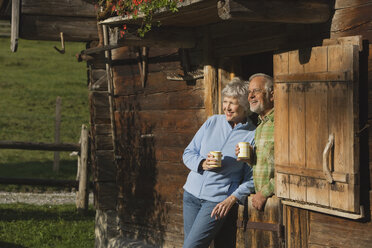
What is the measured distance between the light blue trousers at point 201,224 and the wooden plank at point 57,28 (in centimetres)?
437

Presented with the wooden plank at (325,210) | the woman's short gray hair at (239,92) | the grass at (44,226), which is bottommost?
the grass at (44,226)

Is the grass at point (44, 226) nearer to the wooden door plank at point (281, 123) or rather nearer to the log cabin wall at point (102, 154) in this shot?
the log cabin wall at point (102, 154)

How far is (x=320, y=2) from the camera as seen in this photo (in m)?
5.09

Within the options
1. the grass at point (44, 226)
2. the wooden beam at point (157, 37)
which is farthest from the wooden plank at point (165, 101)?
the grass at point (44, 226)

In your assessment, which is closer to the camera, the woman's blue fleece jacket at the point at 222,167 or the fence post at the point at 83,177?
the woman's blue fleece jacket at the point at 222,167

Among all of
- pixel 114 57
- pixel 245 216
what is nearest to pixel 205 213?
pixel 245 216

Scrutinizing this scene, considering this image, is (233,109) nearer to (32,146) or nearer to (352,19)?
(352,19)

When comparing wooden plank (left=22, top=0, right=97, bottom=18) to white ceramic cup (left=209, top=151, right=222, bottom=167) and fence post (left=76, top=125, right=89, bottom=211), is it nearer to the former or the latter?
fence post (left=76, top=125, right=89, bottom=211)

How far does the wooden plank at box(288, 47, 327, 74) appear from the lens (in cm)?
498

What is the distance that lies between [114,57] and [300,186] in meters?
4.37

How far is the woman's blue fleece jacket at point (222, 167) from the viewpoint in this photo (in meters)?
5.68

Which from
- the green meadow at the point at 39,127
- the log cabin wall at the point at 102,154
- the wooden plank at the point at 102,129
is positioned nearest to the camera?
the log cabin wall at the point at 102,154

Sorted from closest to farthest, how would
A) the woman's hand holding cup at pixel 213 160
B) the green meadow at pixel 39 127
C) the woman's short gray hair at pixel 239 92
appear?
the woman's hand holding cup at pixel 213 160, the woman's short gray hair at pixel 239 92, the green meadow at pixel 39 127

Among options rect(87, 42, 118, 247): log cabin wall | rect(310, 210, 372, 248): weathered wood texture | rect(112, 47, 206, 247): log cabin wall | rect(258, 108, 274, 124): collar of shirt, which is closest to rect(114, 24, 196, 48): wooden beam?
rect(112, 47, 206, 247): log cabin wall
